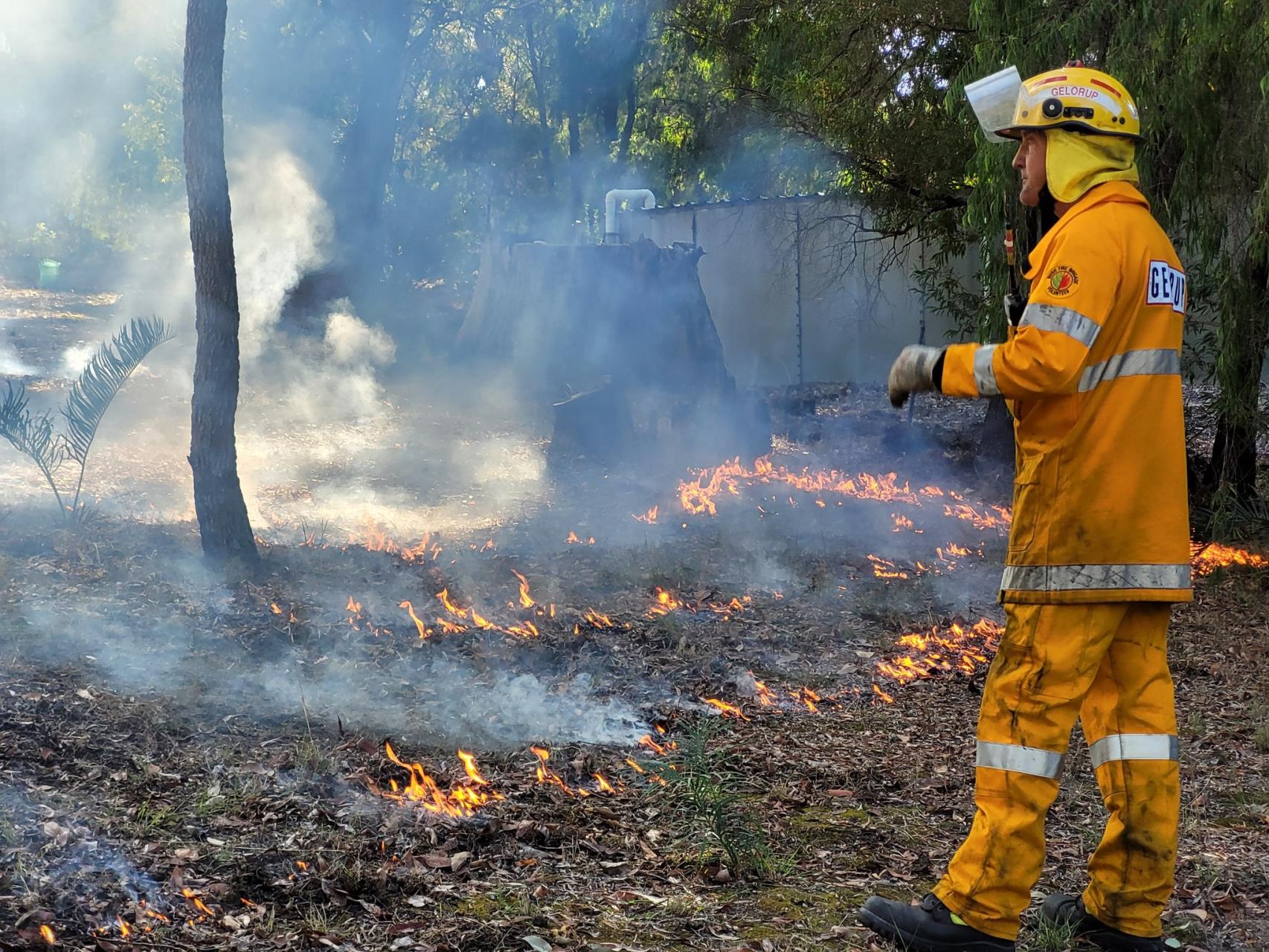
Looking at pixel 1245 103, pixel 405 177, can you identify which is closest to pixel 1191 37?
pixel 1245 103

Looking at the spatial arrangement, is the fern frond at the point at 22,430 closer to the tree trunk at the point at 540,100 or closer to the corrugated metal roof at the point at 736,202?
the corrugated metal roof at the point at 736,202

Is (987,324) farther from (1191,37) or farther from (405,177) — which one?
(405,177)

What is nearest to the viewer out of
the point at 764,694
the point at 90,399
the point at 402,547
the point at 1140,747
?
the point at 1140,747

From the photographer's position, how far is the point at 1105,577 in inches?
117

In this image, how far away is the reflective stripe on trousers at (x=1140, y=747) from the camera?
305cm

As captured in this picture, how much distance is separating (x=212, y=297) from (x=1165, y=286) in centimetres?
557

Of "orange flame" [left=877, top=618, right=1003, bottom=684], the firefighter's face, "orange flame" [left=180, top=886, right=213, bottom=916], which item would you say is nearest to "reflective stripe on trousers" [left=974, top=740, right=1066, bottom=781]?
the firefighter's face

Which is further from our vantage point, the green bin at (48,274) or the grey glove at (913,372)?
the green bin at (48,274)

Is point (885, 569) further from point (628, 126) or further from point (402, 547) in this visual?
point (628, 126)

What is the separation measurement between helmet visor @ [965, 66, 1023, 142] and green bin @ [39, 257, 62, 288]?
25303 mm

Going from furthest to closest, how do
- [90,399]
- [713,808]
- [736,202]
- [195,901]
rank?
[736,202]
[90,399]
[713,808]
[195,901]

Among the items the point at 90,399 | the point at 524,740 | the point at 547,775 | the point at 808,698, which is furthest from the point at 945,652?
the point at 90,399

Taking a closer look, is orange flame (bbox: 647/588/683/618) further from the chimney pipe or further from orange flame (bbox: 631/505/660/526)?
the chimney pipe

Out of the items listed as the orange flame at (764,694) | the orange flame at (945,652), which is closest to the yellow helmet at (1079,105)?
the orange flame at (764,694)
